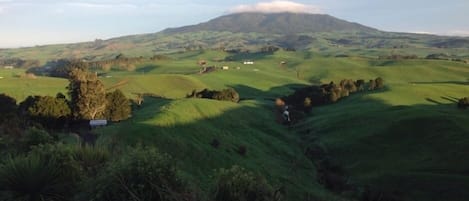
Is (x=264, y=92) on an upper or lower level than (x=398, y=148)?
lower

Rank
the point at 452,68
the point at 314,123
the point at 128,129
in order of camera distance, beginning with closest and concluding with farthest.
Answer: the point at 128,129 < the point at 314,123 < the point at 452,68

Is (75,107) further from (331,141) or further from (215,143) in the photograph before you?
(331,141)

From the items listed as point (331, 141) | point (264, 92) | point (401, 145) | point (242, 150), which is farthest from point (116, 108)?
point (264, 92)

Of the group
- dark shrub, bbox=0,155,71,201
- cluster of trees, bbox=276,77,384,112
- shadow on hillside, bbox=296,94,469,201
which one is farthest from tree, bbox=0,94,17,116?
cluster of trees, bbox=276,77,384,112

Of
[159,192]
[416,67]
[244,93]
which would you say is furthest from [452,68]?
[159,192]

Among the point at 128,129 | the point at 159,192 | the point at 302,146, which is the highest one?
the point at 159,192

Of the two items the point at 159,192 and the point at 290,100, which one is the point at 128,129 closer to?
the point at 159,192

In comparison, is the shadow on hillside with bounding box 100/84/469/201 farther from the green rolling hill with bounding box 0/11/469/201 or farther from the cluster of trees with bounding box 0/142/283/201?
the cluster of trees with bounding box 0/142/283/201
